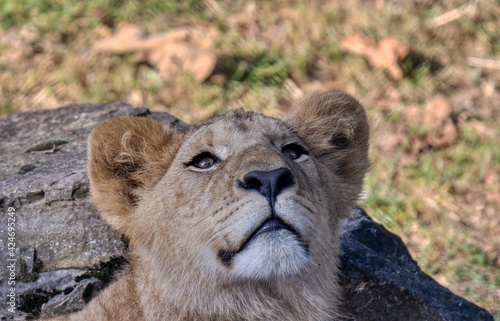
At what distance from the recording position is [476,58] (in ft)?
27.5

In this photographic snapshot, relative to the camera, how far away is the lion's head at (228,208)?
333 centimetres

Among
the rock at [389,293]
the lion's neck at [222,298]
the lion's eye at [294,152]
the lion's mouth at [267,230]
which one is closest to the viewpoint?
the lion's mouth at [267,230]

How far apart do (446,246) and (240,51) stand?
9.42 feet

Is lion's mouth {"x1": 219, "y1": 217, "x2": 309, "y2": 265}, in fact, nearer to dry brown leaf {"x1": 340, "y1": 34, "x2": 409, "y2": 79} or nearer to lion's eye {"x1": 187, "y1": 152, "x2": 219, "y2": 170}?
lion's eye {"x1": 187, "y1": 152, "x2": 219, "y2": 170}

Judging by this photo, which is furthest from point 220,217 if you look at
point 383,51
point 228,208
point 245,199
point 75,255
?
point 383,51

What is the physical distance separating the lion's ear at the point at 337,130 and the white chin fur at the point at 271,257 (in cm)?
108

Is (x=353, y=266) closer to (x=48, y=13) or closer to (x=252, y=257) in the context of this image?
(x=252, y=257)

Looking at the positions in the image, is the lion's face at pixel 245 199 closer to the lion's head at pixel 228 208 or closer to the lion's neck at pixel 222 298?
the lion's head at pixel 228 208

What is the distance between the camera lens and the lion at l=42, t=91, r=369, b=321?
334 cm

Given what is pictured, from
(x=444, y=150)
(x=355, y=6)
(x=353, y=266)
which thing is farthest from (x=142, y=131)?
(x=355, y=6)

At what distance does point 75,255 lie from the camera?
4.36 m

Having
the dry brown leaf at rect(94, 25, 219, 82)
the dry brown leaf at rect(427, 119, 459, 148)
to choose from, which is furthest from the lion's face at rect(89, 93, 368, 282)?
the dry brown leaf at rect(94, 25, 219, 82)

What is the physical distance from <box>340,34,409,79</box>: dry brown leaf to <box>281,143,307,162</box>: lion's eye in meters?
4.24

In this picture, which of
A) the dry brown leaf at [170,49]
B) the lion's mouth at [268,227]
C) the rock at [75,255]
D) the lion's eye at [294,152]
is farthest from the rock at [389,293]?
the dry brown leaf at [170,49]
